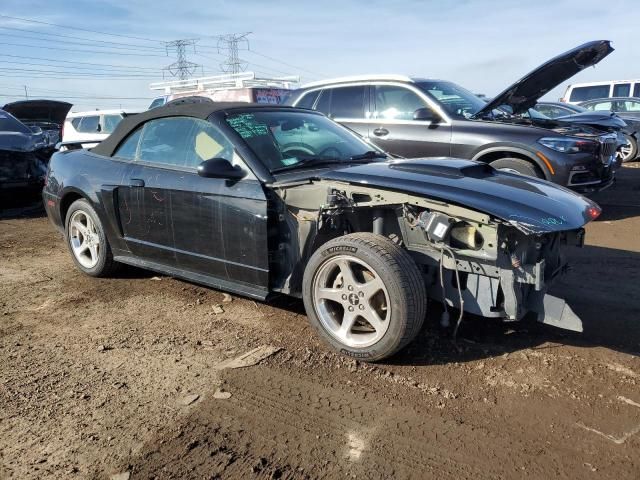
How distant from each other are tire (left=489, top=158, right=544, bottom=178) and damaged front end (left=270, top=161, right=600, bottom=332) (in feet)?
10.4

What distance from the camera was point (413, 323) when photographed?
10.1ft

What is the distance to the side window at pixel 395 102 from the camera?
7.21 m

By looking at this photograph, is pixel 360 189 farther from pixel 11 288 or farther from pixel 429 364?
pixel 11 288

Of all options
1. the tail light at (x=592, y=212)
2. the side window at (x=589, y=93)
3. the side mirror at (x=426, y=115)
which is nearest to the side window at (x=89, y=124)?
the side mirror at (x=426, y=115)

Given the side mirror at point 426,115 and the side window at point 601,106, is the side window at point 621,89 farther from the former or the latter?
the side mirror at point 426,115

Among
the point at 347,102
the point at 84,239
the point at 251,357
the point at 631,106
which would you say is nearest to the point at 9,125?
the point at 84,239

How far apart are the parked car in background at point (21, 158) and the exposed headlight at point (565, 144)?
7.38 m

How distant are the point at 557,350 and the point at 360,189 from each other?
1584 mm

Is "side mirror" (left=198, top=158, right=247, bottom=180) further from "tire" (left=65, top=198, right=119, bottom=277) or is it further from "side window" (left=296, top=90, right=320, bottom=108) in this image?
"side window" (left=296, top=90, right=320, bottom=108)

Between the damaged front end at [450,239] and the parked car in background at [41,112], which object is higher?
the parked car in background at [41,112]

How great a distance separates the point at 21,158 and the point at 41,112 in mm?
10294

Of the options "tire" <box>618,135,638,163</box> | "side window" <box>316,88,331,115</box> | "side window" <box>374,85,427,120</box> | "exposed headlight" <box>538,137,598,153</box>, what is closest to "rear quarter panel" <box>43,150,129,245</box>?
"side window" <box>316,88,331,115</box>

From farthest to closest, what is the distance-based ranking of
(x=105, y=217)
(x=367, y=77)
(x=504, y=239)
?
(x=367, y=77), (x=105, y=217), (x=504, y=239)

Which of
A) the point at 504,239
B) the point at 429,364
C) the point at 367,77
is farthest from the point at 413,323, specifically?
the point at 367,77
